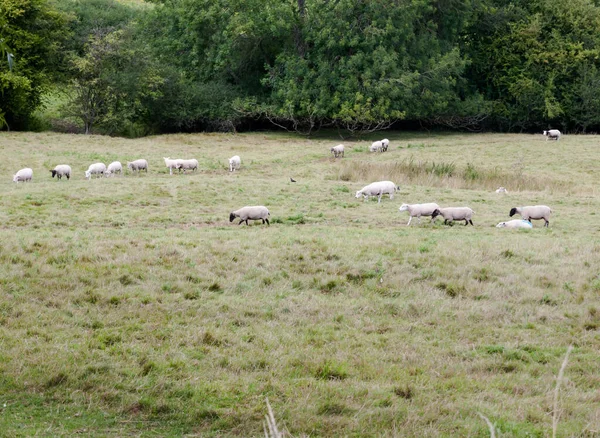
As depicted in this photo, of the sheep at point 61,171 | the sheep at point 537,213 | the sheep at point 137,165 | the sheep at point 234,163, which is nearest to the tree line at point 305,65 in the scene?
the sheep at point 234,163

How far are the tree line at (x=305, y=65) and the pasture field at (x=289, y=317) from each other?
28381 millimetres

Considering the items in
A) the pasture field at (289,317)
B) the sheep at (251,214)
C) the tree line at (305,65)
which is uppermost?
the tree line at (305,65)

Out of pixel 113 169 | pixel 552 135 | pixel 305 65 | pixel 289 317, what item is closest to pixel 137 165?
pixel 113 169

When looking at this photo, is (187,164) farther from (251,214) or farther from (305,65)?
(305,65)

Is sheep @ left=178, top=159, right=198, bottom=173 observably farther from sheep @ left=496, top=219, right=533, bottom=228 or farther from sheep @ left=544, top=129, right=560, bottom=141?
sheep @ left=544, top=129, right=560, bottom=141

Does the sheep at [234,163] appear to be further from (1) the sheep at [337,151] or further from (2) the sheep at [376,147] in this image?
(2) the sheep at [376,147]

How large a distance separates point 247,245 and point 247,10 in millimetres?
44270

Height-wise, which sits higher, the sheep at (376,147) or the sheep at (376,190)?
the sheep at (376,147)

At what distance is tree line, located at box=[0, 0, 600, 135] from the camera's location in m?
52.5

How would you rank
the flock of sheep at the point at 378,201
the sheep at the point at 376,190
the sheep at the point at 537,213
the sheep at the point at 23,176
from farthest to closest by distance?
the sheep at the point at 23,176
the sheep at the point at 376,190
the sheep at the point at 537,213
the flock of sheep at the point at 378,201

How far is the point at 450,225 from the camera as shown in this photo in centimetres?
2133

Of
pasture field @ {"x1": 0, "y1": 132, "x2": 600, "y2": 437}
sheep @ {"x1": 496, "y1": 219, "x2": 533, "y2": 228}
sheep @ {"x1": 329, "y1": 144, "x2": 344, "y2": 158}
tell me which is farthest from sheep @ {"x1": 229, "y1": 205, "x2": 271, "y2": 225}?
sheep @ {"x1": 329, "y1": 144, "x2": 344, "y2": 158}

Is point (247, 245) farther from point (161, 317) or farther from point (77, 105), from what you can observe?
point (77, 105)

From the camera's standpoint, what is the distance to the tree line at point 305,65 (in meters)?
52.5
